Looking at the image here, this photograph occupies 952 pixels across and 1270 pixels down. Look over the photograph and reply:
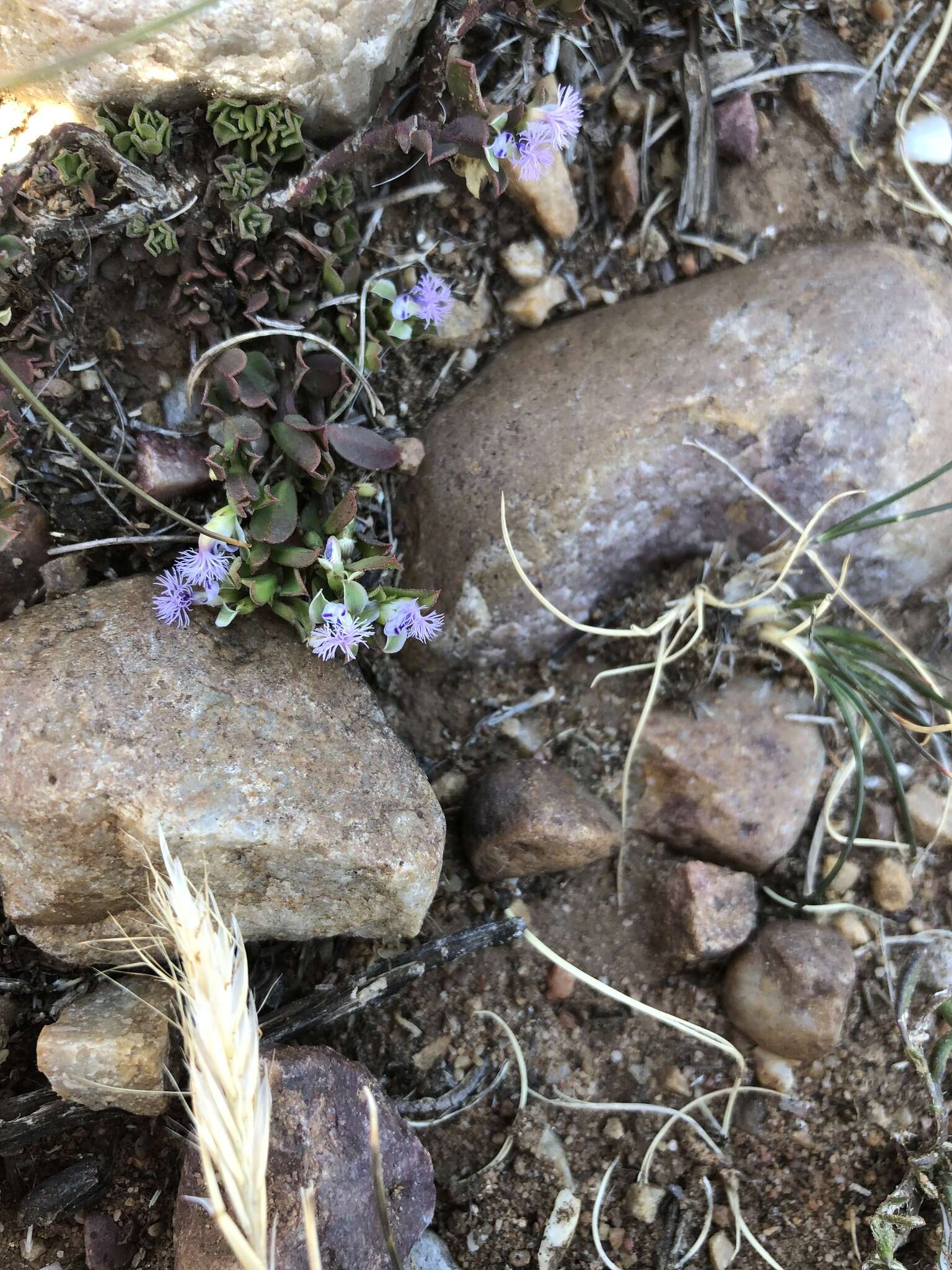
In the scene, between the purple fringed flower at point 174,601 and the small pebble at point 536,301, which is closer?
the purple fringed flower at point 174,601

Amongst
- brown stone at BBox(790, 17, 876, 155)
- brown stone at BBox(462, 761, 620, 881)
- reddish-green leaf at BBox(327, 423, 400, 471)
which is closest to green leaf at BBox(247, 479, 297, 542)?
reddish-green leaf at BBox(327, 423, 400, 471)

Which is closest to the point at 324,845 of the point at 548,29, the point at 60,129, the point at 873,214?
the point at 60,129

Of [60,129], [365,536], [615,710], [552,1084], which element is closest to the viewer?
[60,129]

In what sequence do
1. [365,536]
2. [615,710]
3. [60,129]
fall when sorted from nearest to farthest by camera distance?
[60,129]
[365,536]
[615,710]

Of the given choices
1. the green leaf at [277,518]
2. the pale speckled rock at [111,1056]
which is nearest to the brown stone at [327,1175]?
the pale speckled rock at [111,1056]

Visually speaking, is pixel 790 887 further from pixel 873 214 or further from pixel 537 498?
pixel 873 214

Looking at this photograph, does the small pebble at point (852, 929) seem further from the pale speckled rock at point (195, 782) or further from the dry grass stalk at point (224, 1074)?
the dry grass stalk at point (224, 1074)

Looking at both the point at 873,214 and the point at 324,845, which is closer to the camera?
the point at 324,845
